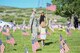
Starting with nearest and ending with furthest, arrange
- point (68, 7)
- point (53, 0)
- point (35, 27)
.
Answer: point (35, 27)
point (68, 7)
point (53, 0)

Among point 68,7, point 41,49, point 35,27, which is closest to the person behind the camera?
point 41,49

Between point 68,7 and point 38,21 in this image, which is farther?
point 68,7

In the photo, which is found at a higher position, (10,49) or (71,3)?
(71,3)

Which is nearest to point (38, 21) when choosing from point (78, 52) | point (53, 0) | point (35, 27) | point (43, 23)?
point (35, 27)

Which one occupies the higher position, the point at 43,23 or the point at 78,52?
the point at 43,23

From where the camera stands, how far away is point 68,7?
67.8 metres

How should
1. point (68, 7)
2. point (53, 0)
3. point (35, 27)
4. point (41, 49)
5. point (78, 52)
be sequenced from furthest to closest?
point (53, 0)
point (68, 7)
point (35, 27)
point (41, 49)
point (78, 52)

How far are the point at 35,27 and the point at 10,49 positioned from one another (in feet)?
8.81

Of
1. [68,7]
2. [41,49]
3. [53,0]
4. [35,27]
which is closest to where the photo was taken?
[41,49]

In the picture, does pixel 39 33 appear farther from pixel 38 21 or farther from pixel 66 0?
pixel 66 0

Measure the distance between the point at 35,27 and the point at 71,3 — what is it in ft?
158

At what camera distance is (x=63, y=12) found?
238ft

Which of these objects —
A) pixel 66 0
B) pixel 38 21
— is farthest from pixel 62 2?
pixel 38 21

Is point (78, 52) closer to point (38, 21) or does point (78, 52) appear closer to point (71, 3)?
point (38, 21)
